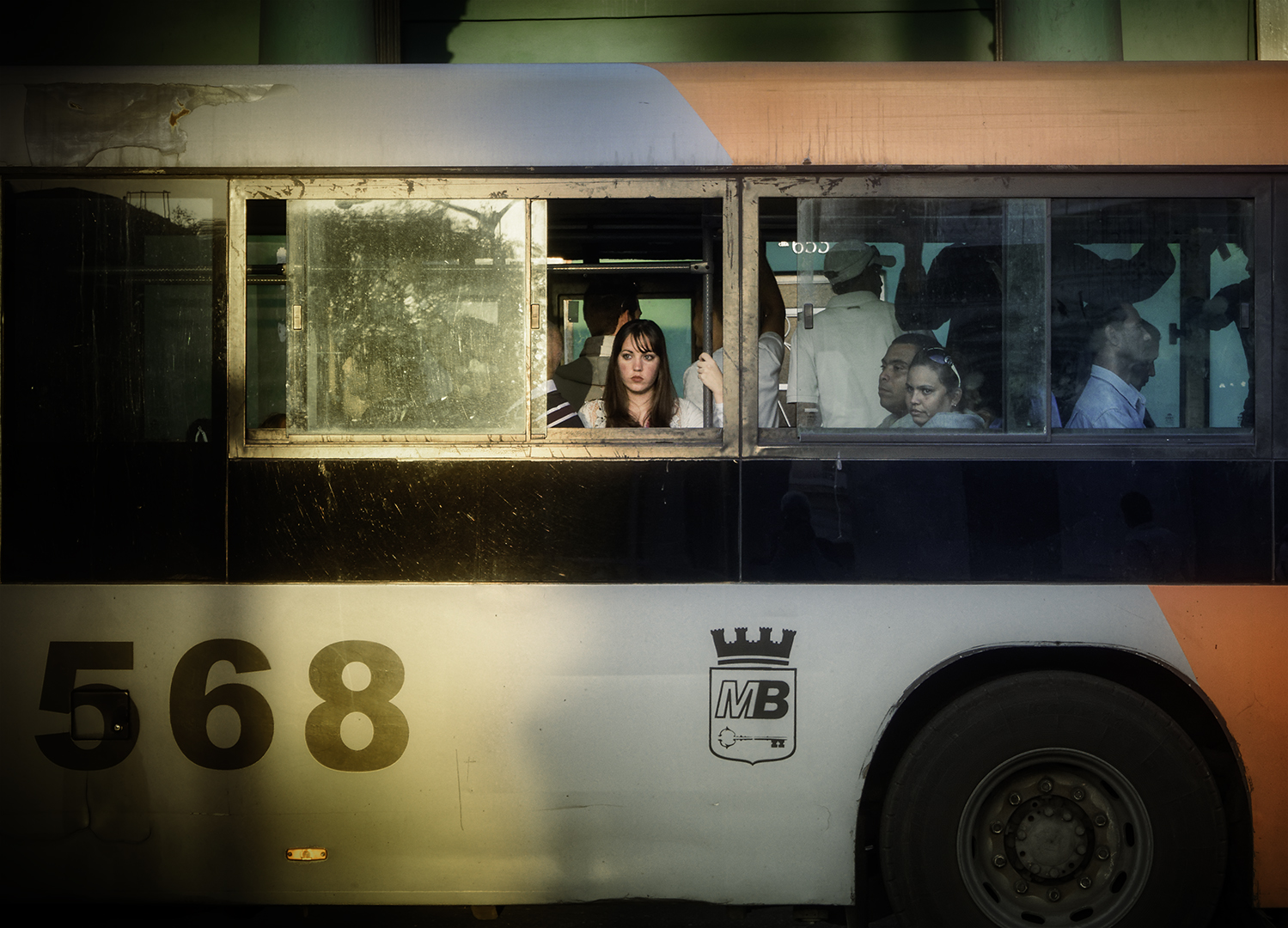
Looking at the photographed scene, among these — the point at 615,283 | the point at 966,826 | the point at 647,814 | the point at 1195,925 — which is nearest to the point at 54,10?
the point at 615,283

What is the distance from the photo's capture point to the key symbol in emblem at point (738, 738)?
9.45 feet

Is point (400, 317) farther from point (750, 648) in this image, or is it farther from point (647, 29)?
point (647, 29)

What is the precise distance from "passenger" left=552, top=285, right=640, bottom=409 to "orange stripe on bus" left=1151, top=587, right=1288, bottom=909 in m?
2.43

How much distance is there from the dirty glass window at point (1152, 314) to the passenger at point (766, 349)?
0.90m

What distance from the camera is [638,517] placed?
2920mm

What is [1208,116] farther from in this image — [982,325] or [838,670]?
[838,670]

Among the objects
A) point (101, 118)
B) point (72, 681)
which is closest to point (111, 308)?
point (101, 118)

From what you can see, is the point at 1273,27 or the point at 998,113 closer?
the point at 998,113

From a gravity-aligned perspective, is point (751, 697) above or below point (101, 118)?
below

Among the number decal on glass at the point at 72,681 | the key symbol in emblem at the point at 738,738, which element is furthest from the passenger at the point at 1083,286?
the number decal on glass at the point at 72,681

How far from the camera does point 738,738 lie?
288 centimetres

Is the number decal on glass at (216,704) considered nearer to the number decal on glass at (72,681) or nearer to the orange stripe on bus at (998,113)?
the number decal on glass at (72,681)

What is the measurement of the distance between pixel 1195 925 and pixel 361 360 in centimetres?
327

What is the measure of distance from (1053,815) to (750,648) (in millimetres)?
1155
